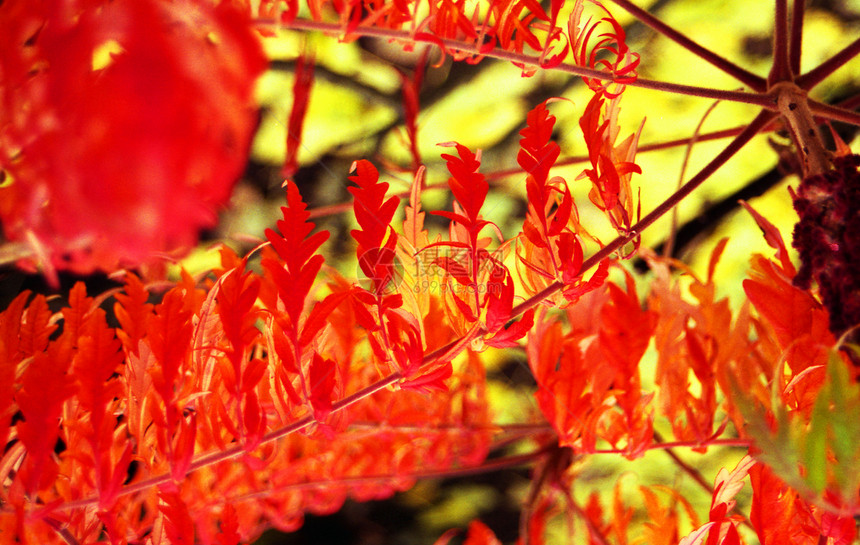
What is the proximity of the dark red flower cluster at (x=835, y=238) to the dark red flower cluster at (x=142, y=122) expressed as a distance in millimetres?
269

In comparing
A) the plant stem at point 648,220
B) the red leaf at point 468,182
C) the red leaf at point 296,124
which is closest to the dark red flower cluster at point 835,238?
the plant stem at point 648,220

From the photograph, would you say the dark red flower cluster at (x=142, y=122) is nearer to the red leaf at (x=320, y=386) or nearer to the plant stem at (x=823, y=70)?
the red leaf at (x=320, y=386)

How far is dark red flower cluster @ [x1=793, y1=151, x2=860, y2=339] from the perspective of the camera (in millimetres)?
272

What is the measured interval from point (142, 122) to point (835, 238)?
0.30 metres

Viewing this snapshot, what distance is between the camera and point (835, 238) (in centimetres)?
28

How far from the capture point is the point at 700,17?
2.22ft

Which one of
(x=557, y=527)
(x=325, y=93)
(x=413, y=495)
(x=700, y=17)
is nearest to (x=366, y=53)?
(x=325, y=93)

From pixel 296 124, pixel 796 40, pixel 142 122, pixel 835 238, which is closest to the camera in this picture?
pixel 142 122

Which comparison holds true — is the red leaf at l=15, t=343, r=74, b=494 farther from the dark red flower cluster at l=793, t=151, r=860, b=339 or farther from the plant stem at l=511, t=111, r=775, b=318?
the dark red flower cluster at l=793, t=151, r=860, b=339

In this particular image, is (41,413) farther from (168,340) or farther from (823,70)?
(823,70)

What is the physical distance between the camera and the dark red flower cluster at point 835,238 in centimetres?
27

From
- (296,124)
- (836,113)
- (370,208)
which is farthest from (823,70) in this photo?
(296,124)

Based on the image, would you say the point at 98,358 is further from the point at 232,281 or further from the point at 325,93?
the point at 325,93

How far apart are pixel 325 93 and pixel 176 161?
1.97ft
